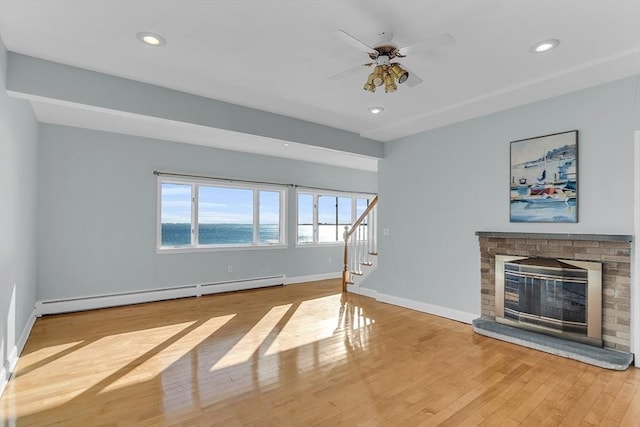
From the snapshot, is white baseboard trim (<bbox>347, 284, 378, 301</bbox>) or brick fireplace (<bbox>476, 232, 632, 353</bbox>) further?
white baseboard trim (<bbox>347, 284, 378, 301</bbox>)

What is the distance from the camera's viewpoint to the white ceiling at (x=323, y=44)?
2273 millimetres

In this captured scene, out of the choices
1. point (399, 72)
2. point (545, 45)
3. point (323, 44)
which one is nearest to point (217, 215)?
point (323, 44)

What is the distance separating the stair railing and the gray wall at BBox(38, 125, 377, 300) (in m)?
1.92

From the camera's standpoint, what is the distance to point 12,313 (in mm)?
3152

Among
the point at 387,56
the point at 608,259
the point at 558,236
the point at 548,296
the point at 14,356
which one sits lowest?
the point at 14,356

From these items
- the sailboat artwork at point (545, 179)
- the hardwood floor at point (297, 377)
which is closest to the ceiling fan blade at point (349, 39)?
the sailboat artwork at point (545, 179)

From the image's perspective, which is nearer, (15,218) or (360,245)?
(15,218)

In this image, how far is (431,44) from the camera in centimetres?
230

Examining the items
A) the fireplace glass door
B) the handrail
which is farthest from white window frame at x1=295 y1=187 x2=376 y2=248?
the fireplace glass door

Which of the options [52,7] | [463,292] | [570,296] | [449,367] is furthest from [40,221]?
[570,296]

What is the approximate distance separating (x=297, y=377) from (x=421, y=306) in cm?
276

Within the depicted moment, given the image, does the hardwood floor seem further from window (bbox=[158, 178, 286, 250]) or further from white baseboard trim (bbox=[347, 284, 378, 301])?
window (bbox=[158, 178, 286, 250])

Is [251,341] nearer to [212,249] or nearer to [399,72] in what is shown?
[212,249]

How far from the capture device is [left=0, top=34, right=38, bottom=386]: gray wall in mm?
2750
